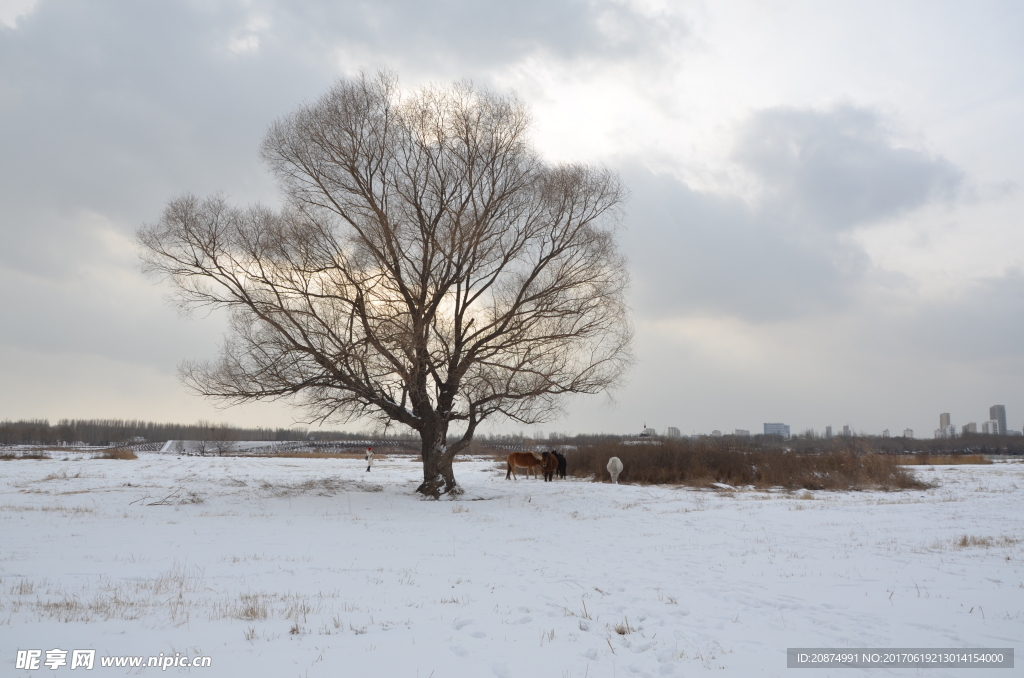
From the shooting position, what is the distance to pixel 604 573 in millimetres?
8266

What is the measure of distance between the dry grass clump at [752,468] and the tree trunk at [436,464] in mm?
11733

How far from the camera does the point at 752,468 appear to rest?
1100 inches

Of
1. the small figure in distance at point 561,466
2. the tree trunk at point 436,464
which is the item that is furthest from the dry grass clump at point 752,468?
the tree trunk at point 436,464

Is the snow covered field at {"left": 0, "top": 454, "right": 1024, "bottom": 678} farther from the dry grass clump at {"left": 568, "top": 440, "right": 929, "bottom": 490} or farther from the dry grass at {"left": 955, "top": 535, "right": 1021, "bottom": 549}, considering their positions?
the dry grass clump at {"left": 568, "top": 440, "right": 929, "bottom": 490}

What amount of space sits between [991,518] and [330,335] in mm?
16997

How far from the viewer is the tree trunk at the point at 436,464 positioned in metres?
18.7

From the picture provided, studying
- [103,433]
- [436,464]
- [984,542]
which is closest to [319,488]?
[436,464]

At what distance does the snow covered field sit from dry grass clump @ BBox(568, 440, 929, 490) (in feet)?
37.2

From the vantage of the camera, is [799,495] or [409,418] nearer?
[409,418]

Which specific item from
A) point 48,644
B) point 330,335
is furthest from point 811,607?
point 330,335

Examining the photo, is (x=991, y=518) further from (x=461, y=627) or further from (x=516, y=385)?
(x=461, y=627)

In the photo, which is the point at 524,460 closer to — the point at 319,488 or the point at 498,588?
the point at 319,488

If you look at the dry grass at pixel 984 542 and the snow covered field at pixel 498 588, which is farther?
the dry grass at pixel 984 542

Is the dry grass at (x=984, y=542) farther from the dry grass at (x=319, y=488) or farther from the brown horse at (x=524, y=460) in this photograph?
the brown horse at (x=524, y=460)
